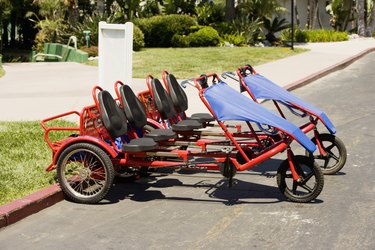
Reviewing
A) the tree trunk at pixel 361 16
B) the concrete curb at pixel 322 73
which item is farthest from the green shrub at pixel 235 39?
the tree trunk at pixel 361 16

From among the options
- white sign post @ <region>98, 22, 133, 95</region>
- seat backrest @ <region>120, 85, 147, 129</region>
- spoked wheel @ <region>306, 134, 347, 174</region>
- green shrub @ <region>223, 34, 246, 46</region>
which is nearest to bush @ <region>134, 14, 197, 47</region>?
green shrub @ <region>223, 34, 246, 46</region>

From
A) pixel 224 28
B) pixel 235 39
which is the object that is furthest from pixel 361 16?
pixel 235 39

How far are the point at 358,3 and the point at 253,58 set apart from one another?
2022 centimetres

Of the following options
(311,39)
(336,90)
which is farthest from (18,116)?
(311,39)

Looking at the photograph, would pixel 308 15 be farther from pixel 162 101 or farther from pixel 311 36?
pixel 162 101

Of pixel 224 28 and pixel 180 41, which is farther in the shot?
pixel 224 28

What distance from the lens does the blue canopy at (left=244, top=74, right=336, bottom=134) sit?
8469mm

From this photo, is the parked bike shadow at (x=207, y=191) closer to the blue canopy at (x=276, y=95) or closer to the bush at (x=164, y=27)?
the blue canopy at (x=276, y=95)

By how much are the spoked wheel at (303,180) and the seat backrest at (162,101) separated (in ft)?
7.15

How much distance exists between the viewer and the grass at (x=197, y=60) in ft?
73.4

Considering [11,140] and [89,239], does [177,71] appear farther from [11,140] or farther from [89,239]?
[89,239]

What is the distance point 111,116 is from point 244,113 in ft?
5.13

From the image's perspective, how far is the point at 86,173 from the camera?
766 cm

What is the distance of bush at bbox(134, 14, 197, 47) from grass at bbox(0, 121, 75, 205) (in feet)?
72.1
